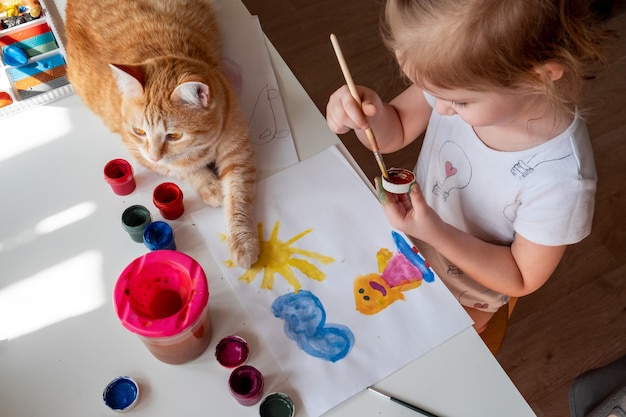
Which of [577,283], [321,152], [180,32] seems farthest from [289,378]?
[577,283]

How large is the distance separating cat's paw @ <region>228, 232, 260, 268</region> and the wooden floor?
90 centimetres

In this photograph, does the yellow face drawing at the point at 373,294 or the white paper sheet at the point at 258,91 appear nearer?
the yellow face drawing at the point at 373,294

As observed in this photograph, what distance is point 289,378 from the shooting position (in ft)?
2.28

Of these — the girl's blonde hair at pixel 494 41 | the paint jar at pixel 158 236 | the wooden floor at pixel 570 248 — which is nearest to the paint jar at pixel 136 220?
the paint jar at pixel 158 236

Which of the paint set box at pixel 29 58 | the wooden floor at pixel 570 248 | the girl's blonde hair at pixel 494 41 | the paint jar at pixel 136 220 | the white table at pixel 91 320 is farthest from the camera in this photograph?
the wooden floor at pixel 570 248

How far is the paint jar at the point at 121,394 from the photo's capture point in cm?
67

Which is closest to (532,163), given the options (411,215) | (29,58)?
(411,215)

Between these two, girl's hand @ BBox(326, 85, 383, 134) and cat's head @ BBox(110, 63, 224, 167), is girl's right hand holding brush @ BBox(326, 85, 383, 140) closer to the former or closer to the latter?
girl's hand @ BBox(326, 85, 383, 134)

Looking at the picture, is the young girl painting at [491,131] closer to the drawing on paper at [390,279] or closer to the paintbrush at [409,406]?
the drawing on paper at [390,279]

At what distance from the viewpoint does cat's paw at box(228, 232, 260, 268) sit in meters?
0.77

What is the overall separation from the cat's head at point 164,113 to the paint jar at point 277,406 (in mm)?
397

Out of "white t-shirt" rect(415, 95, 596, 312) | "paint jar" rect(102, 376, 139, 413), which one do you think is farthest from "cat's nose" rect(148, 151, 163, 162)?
"white t-shirt" rect(415, 95, 596, 312)

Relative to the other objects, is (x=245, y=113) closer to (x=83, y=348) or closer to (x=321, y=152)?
(x=321, y=152)

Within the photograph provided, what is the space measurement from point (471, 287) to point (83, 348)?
63 cm
